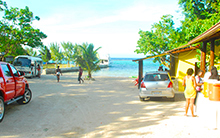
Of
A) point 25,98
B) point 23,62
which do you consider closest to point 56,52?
point 23,62

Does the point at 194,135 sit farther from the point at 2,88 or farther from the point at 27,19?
the point at 27,19

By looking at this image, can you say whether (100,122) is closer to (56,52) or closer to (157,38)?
(157,38)

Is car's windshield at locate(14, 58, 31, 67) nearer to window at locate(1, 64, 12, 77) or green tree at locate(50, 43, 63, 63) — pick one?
window at locate(1, 64, 12, 77)

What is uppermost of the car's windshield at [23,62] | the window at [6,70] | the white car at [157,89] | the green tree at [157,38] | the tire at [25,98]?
the green tree at [157,38]

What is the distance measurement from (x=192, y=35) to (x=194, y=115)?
8.04m

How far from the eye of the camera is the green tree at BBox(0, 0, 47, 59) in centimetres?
2156

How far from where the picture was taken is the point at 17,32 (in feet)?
71.4

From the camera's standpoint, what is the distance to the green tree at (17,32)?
21562mm

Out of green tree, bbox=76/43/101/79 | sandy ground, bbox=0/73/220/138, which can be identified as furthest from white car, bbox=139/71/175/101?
green tree, bbox=76/43/101/79

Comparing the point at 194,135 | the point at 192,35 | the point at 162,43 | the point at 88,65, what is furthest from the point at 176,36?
the point at 194,135

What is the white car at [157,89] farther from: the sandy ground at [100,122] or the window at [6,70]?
the window at [6,70]

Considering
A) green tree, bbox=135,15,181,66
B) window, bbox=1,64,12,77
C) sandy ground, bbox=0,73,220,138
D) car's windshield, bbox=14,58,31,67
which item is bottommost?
sandy ground, bbox=0,73,220,138

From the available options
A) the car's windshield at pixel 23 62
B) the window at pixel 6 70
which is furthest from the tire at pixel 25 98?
the car's windshield at pixel 23 62

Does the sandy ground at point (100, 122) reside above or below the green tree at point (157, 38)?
below
